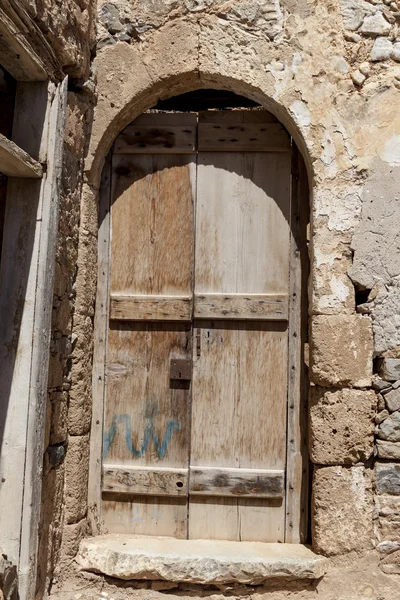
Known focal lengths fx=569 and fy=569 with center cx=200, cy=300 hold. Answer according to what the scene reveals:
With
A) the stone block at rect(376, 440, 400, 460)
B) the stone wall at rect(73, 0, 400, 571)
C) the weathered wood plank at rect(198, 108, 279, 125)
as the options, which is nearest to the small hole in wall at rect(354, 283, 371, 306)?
the stone wall at rect(73, 0, 400, 571)

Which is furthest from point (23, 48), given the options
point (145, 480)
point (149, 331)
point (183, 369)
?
point (145, 480)

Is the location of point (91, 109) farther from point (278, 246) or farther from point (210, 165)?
point (278, 246)

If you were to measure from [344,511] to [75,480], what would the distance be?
1.36 m

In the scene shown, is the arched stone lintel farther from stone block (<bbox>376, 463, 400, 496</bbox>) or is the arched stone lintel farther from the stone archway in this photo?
stone block (<bbox>376, 463, 400, 496</bbox>)

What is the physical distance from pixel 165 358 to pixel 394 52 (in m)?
2.04

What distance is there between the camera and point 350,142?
2.96 m

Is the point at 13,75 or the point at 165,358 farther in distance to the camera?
the point at 165,358

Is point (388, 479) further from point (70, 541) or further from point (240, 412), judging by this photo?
point (70, 541)

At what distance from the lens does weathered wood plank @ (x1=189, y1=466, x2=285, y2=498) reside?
3053 mm

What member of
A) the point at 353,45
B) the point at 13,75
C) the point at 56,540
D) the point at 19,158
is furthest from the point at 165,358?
the point at 353,45

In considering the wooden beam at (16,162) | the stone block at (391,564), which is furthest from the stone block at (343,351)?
the wooden beam at (16,162)

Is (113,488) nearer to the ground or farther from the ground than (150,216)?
nearer to the ground

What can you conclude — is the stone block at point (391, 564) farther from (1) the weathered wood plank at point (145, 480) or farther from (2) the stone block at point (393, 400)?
(1) the weathered wood plank at point (145, 480)

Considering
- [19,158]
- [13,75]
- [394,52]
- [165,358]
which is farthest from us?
[165,358]
